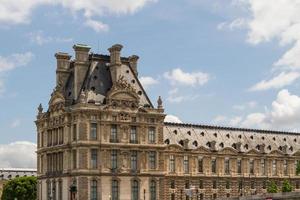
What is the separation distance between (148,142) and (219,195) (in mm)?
21698

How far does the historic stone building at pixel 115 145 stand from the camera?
10994 cm

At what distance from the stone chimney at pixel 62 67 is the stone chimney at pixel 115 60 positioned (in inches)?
294

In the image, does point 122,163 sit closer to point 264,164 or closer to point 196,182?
point 196,182

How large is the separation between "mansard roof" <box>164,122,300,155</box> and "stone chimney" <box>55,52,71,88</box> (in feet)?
66.1

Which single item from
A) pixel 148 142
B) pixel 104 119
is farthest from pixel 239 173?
pixel 104 119

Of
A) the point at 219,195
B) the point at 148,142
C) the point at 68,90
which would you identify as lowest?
the point at 219,195

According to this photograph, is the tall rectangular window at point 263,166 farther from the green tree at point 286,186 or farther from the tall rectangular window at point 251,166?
the green tree at point 286,186

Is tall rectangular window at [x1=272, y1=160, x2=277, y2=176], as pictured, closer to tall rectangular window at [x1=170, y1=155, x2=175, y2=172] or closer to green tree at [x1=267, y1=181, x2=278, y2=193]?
green tree at [x1=267, y1=181, x2=278, y2=193]

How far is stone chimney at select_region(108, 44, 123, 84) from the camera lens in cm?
11644

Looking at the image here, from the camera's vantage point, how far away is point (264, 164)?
451 ft

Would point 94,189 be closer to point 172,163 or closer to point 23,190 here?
point 172,163

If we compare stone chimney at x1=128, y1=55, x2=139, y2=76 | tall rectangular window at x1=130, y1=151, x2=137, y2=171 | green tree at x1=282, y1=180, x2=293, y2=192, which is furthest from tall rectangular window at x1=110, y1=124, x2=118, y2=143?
green tree at x1=282, y1=180, x2=293, y2=192

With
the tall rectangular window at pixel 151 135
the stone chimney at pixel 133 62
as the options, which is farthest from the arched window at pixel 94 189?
the stone chimney at pixel 133 62

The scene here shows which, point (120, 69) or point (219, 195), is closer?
point (120, 69)
